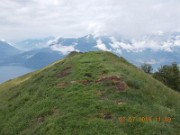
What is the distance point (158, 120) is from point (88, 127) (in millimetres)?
5886

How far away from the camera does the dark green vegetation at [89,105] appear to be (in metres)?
24.2

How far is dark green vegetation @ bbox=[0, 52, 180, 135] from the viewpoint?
2419 centimetres

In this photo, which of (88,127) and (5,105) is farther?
(5,105)

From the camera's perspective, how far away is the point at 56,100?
31.8 metres

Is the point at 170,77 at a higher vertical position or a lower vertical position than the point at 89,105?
higher

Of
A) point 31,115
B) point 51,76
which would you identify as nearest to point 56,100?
point 31,115

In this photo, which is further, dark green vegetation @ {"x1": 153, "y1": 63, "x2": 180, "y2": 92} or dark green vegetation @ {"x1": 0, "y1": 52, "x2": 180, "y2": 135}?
dark green vegetation @ {"x1": 153, "y1": 63, "x2": 180, "y2": 92}

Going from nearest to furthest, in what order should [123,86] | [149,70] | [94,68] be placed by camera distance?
[123,86], [94,68], [149,70]

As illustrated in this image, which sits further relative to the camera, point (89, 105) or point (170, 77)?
point (170, 77)

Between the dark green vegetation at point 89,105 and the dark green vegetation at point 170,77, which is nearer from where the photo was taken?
the dark green vegetation at point 89,105

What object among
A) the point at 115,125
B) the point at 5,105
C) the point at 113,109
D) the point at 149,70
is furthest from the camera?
the point at 149,70

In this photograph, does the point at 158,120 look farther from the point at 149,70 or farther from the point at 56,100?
the point at 149,70

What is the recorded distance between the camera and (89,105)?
28.5 m

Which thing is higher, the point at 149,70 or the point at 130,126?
the point at 149,70
